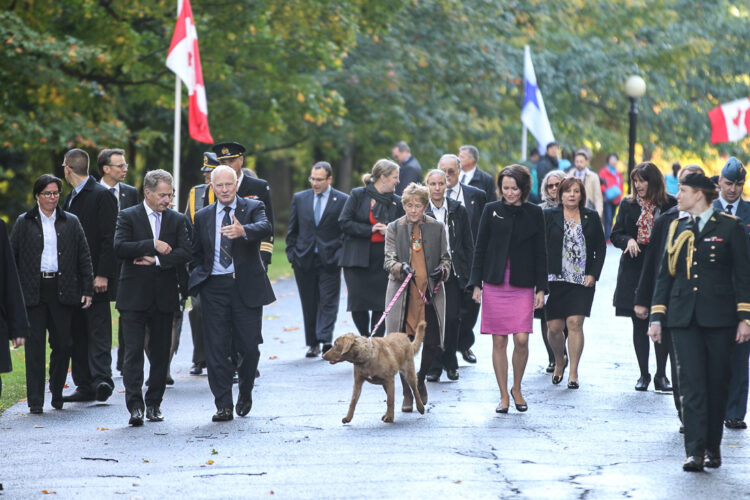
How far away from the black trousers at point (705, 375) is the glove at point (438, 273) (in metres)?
3.01

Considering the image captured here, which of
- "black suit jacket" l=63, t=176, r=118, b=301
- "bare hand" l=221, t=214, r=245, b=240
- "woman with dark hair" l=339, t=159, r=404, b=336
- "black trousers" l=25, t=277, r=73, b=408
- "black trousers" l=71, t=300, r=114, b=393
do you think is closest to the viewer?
"bare hand" l=221, t=214, r=245, b=240

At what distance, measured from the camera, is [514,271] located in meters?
9.98

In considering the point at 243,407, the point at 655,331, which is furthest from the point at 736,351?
the point at 243,407

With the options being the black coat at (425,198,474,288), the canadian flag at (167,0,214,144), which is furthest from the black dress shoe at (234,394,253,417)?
the canadian flag at (167,0,214,144)

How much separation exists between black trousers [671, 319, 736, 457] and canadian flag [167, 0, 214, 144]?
11.5 meters

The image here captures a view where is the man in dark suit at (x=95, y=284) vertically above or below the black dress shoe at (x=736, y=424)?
above

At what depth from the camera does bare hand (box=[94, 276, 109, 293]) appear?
10852mm

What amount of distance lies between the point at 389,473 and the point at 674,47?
3495 cm

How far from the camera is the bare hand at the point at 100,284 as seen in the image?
10852 mm

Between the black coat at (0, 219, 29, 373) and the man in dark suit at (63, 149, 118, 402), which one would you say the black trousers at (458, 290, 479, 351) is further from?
the black coat at (0, 219, 29, 373)

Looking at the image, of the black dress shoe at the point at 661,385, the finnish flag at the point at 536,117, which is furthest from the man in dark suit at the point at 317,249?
the finnish flag at the point at 536,117

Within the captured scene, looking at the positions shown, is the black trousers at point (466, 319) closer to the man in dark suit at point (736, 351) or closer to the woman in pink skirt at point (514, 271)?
the woman in pink skirt at point (514, 271)

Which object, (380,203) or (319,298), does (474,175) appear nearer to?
(380,203)

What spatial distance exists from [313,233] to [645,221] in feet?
13.7
